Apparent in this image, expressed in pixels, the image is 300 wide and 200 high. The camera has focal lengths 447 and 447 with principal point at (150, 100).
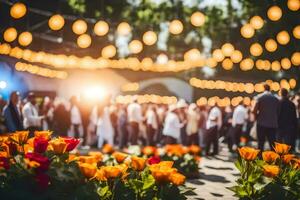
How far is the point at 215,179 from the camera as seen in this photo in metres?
10.0

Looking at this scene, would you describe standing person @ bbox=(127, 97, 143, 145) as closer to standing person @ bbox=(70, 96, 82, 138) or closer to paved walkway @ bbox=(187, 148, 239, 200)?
standing person @ bbox=(70, 96, 82, 138)

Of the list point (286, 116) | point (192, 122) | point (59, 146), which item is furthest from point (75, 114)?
point (59, 146)

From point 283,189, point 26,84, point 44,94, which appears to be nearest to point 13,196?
point 283,189

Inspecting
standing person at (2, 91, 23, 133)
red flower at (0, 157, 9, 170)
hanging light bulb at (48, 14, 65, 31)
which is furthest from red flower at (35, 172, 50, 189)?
hanging light bulb at (48, 14, 65, 31)

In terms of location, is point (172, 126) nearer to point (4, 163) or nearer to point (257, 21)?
point (257, 21)

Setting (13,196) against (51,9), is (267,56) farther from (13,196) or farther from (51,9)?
(13,196)

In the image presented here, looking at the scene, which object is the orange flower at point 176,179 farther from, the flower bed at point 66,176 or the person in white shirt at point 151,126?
the person in white shirt at point 151,126

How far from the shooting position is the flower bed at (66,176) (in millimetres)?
2590

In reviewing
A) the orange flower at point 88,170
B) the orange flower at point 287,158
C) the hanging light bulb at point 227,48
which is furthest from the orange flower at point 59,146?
the hanging light bulb at point 227,48

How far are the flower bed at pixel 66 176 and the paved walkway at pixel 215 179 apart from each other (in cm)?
281

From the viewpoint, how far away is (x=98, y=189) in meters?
2.99

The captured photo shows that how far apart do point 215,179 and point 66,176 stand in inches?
301

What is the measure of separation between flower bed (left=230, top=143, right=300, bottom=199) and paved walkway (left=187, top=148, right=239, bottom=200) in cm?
219

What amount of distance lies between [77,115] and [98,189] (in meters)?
15.3
